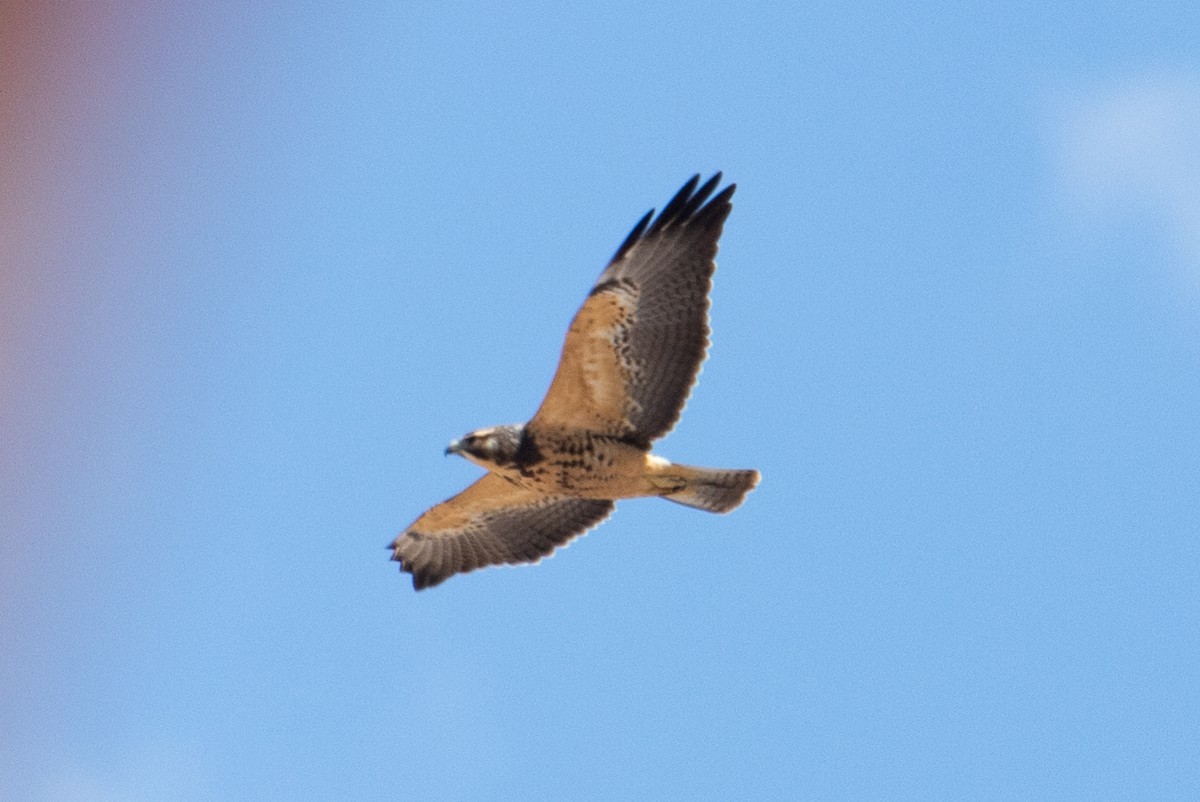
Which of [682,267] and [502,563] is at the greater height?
[682,267]

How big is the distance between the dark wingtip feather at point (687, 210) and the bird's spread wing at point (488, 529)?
2.05 meters

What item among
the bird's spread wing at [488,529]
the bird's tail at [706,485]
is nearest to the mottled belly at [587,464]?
the bird's tail at [706,485]

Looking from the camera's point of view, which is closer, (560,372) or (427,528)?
(560,372)

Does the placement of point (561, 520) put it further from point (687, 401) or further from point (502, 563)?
point (687, 401)

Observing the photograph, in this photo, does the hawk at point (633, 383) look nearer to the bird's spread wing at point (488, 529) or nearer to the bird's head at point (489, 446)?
the bird's head at point (489, 446)

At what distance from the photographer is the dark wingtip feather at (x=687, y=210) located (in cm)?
1102

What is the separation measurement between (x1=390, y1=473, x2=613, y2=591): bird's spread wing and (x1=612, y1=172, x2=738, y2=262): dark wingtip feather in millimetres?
2048

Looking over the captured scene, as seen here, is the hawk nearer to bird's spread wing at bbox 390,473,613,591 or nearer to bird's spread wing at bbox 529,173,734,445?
bird's spread wing at bbox 529,173,734,445

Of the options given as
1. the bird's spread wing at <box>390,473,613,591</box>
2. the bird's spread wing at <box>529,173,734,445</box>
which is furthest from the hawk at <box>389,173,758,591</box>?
the bird's spread wing at <box>390,473,613,591</box>

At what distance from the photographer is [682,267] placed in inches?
432

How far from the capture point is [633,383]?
36.3 feet

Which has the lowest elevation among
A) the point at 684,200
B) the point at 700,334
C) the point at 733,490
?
the point at 733,490

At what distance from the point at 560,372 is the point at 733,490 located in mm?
1368

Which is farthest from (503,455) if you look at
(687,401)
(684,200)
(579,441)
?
(684,200)
